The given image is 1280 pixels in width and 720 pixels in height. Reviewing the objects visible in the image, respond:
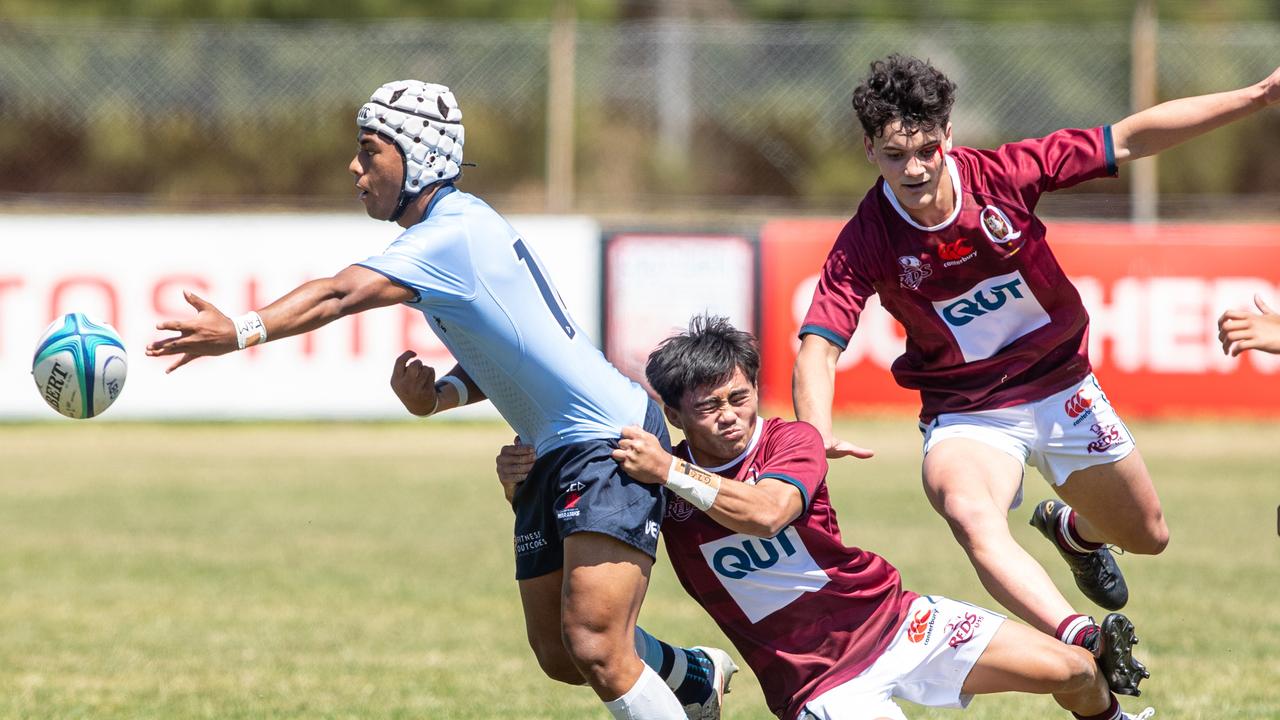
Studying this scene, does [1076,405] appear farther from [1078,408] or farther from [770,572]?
[770,572]

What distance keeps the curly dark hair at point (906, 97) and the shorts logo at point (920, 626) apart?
1.68m

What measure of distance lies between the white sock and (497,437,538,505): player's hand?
77 centimetres

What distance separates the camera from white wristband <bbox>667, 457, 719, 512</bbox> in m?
4.76

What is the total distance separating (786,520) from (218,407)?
1354 centimetres

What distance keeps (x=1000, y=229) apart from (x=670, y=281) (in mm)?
11490

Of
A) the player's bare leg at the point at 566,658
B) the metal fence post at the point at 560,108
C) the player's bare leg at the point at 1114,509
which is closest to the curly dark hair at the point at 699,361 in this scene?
the player's bare leg at the point at 566,658

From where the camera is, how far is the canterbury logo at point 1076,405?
19.9 ft

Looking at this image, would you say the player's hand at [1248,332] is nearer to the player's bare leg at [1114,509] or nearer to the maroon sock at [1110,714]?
the player's bare leg at [1114,509]

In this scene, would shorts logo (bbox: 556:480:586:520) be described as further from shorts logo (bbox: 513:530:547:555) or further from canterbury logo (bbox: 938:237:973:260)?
canterbury logo (bbox: 938:237:973:260)

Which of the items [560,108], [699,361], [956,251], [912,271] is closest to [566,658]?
[699,361]

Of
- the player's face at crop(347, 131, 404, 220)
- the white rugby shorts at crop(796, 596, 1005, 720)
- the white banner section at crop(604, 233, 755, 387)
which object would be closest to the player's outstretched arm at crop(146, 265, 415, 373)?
the player's face at crop(347, 131, 404, 220)

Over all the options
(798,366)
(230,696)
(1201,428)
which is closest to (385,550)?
(230,696)

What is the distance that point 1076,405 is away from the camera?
19.9ft

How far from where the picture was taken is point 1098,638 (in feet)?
16.7
